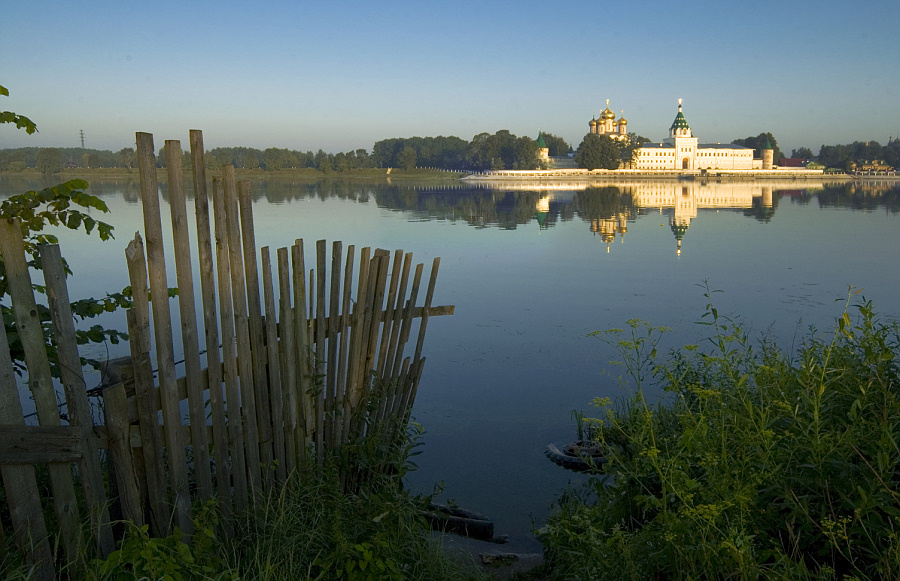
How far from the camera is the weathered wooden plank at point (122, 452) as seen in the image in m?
3.67

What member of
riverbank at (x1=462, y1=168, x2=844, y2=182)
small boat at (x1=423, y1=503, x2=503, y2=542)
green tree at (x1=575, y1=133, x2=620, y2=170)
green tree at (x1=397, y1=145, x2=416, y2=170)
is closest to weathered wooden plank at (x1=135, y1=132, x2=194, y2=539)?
small boat at (x1=423, y1=503, x2=503, y2=542)

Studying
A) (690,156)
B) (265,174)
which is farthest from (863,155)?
(265,174)

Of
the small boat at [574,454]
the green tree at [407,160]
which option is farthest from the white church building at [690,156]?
the small boat at [574,454]

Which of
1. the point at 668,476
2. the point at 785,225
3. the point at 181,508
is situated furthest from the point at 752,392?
the point at 785,225

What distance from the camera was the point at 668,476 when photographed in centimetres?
402

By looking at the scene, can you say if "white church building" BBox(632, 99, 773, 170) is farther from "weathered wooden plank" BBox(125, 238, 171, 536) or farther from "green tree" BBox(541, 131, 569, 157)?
"weathered wooden plank" BBox(125, 238, 171, 536)

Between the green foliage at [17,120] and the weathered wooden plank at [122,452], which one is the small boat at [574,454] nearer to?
the weathered wooden plank at [122,452]

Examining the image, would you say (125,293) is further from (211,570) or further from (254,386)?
(211,570)

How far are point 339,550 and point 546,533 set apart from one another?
1698 mm

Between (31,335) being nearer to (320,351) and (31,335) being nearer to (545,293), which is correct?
(320,351)

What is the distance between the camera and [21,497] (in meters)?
3.37

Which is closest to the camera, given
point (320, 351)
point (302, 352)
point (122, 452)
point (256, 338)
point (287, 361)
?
point (122, 452)

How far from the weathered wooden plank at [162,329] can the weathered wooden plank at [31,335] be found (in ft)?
A: 1.68

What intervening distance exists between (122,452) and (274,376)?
105cm
